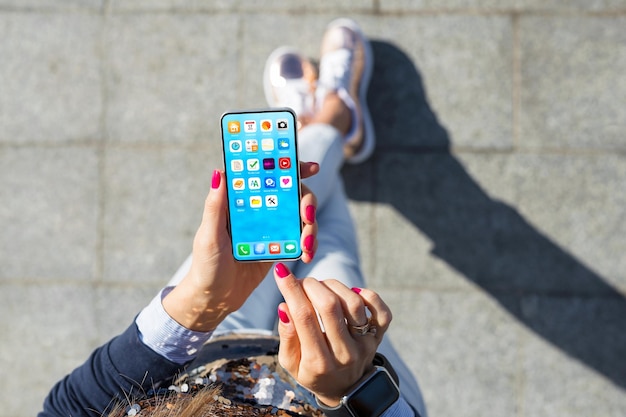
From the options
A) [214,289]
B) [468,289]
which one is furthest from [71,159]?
[468,289]

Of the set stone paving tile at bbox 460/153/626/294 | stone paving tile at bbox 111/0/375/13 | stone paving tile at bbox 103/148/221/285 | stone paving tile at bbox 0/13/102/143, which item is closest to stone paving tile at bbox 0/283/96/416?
stone paving tile at bbox 103/148/221/285

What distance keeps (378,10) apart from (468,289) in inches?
58.0

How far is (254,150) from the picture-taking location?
1442 mm

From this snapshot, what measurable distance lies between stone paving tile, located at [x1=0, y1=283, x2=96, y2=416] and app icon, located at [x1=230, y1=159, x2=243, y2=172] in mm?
1817

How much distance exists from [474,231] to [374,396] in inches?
66.9

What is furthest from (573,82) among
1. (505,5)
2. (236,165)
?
(236,165)

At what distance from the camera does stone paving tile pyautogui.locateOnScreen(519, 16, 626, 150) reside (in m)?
2.71

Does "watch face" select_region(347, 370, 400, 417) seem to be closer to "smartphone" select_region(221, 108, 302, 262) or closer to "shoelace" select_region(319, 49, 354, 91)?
"smartphone" select_region(221, 108, 302, 262)

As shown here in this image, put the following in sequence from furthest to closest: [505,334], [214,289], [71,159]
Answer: [71,159], [505,334], [214,289]

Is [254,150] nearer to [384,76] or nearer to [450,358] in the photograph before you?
[384,76]

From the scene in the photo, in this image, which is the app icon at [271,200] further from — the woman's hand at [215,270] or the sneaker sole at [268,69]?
the sneaker sole at [268,69]

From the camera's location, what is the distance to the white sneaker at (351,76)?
8.82 ft

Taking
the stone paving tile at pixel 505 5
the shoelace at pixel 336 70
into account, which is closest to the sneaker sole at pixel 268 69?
the shoelace at pixel 336 70

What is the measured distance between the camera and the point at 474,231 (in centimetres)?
275
